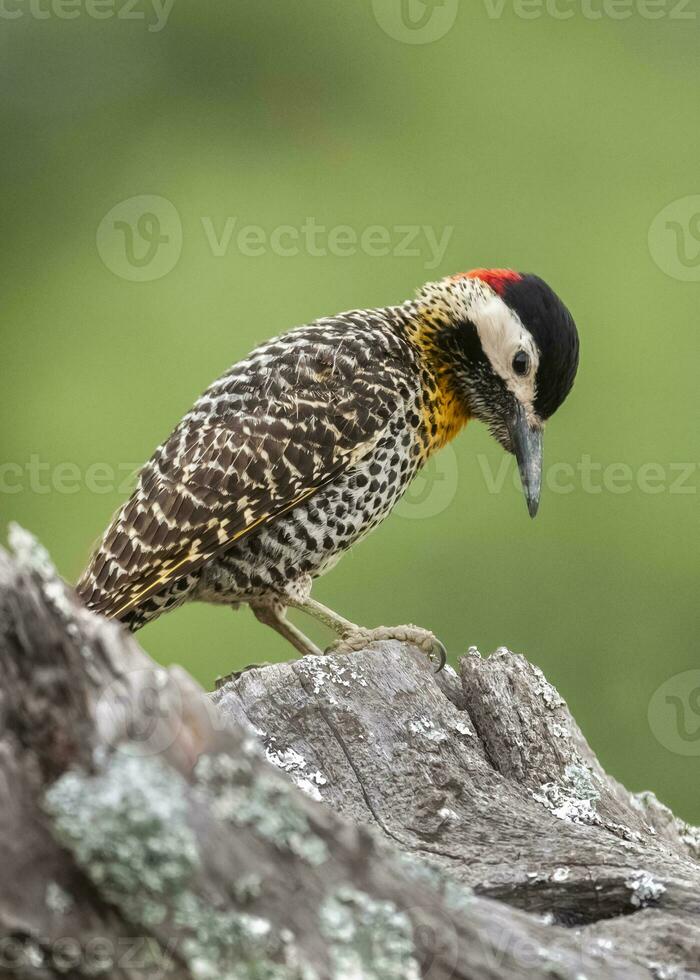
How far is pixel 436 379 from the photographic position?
5055 millimetres

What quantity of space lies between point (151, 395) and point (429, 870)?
4.96 meters

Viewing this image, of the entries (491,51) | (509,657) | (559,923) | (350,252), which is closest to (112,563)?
(509,657)

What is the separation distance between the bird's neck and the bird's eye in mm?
272

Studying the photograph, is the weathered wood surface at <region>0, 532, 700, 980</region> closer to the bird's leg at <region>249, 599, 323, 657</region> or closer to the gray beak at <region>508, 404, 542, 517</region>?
the bird's leg at <region>249, 599, 323, 657</region>

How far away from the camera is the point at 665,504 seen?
22.5ft

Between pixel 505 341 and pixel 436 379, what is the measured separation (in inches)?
12.5

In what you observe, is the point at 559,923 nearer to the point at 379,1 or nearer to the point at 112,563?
the point at 112,563

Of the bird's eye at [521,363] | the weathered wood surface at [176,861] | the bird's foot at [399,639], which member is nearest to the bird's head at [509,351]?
the bird's eye at [521,363]

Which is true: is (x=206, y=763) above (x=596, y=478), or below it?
below

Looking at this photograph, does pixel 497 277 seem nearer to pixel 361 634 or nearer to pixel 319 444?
pixel 319 444

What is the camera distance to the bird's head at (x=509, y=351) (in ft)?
15.8

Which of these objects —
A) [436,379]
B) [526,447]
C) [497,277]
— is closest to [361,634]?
[526,447]

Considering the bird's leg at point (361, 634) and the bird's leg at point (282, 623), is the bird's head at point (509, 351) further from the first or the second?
the bird's leg at point (282, 623)

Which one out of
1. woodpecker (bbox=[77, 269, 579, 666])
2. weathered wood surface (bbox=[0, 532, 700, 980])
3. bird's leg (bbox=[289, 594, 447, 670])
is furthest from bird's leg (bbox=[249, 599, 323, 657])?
weathered wood surface (bbox=[0, 532, 700, 980])
